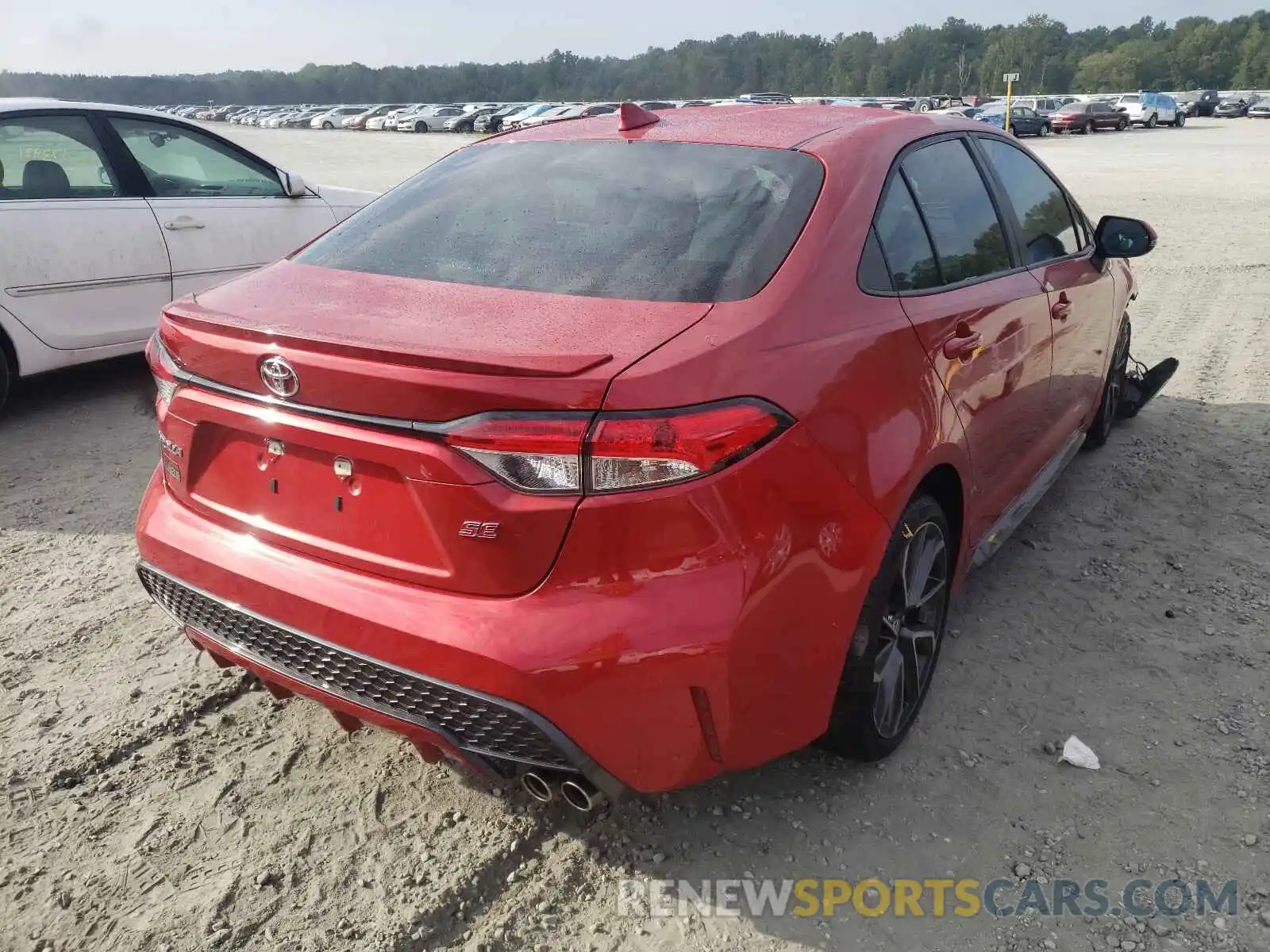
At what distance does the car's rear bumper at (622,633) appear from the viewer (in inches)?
76.6

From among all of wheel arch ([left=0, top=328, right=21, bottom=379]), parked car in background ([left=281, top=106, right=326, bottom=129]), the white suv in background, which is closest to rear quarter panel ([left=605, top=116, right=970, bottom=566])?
wheel arch ([left=0, top=328, right=21, bottom=379])

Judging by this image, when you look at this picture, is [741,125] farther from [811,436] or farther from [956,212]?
[811,436]

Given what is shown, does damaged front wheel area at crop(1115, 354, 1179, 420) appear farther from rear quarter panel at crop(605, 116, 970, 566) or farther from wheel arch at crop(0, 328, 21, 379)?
wheel arch at crop(0, 328, 21, 379)

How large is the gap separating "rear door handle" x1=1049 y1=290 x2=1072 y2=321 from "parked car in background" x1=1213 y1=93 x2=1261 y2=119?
60959 millimetres

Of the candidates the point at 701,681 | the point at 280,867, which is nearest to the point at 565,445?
the point at 701,681

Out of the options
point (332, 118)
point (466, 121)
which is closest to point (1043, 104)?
point (466, 121)

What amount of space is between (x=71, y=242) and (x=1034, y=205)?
4683 mm

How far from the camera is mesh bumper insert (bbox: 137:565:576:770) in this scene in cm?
201

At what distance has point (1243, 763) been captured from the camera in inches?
108

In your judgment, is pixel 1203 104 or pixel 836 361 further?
pixel 1203 104

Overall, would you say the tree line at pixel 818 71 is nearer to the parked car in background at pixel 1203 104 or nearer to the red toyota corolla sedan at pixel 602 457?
the parked car in background at pixel 1203 104

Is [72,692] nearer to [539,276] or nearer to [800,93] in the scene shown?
[539,276]

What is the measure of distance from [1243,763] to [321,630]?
2.43 metres

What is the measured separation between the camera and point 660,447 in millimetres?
1892
